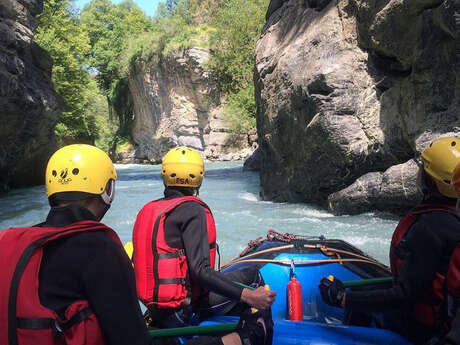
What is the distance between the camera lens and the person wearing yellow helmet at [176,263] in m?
2.03

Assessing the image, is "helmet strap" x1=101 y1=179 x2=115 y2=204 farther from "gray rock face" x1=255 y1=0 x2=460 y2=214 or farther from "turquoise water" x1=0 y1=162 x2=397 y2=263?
"gray rock face" x1=255 y1=0 x2=460 y2=214

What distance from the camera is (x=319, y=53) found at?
809cm

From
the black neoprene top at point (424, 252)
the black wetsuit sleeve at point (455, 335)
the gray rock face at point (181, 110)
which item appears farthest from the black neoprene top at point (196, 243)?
the gray rock face at point (181, 110)

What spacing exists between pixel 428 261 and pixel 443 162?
0.46m

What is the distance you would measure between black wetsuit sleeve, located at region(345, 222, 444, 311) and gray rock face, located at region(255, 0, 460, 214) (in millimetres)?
4531

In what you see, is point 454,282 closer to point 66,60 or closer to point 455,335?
point 455,335

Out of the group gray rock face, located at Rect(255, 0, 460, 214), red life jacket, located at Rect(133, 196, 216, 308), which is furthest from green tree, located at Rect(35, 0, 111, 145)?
red life jacket, located at Rect(133, 196, 216, 308)

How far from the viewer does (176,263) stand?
2061mm

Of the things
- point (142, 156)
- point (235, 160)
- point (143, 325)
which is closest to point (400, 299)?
point (143, 325)

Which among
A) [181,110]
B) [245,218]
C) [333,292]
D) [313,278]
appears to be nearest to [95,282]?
[333,292]

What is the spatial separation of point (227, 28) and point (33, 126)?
15994 millimetres

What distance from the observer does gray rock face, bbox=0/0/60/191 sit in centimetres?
1073

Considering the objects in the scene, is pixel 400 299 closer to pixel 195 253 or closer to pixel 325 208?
pixel 195 253

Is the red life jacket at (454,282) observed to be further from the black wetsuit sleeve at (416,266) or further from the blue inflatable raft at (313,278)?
the blue inflatable raft at (313,278)
